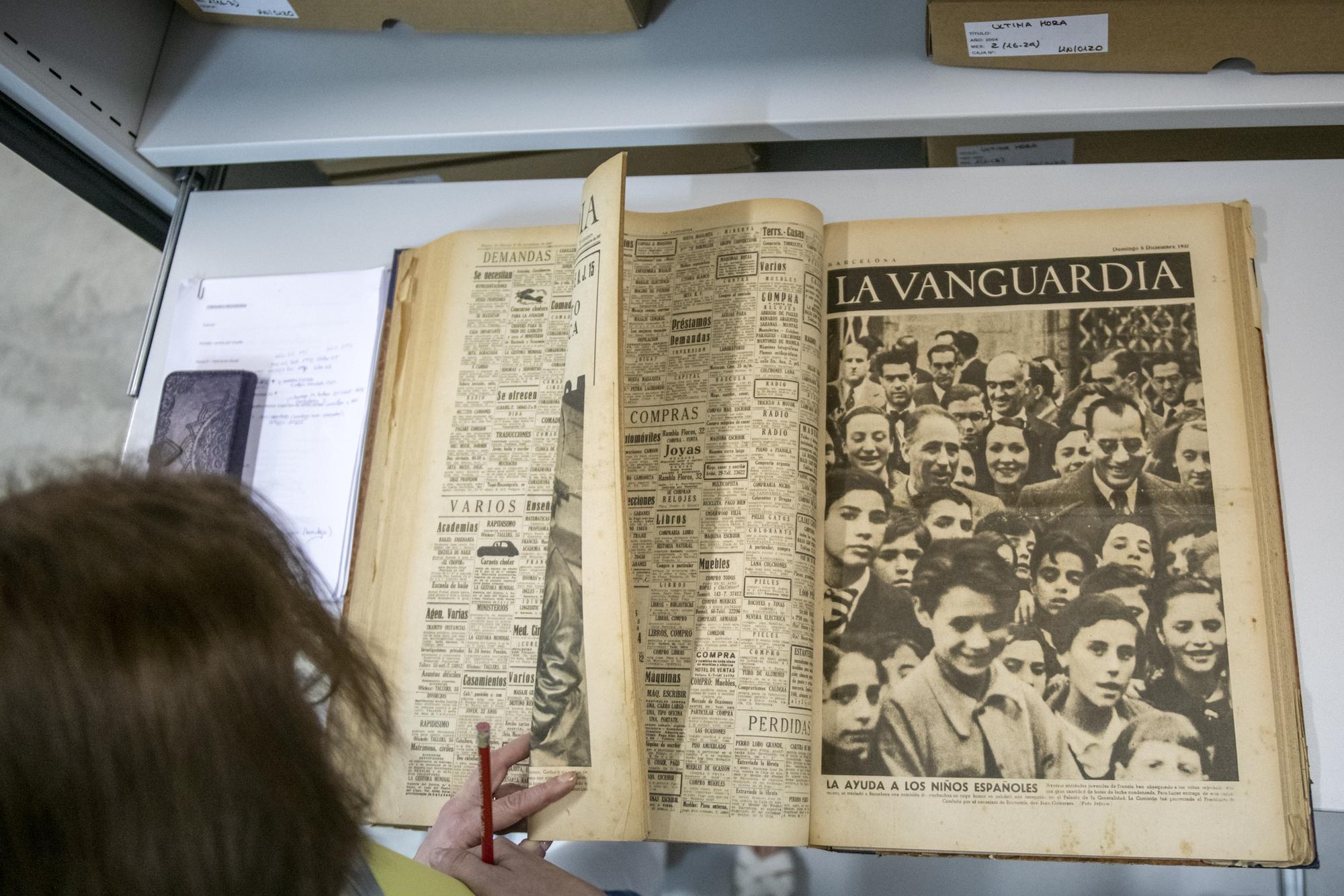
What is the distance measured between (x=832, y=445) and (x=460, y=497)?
0.77 feet

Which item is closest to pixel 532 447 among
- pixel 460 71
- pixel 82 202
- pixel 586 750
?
pixel 586 750

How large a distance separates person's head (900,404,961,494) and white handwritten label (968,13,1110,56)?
0.24m

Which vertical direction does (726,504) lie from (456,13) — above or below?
below

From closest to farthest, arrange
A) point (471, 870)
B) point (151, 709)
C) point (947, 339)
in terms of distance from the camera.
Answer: point (151, 709) < point (471, 870) < point (947, 339)

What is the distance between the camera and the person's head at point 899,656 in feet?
1.67

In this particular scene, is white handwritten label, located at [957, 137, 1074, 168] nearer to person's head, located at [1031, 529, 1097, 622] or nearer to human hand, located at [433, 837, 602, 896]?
person's head, located at [1031, 529, 1097, 622]

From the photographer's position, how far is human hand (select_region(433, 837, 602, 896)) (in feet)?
1.52

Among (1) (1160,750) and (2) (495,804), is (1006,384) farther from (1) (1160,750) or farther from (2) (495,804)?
(2) (495,804)

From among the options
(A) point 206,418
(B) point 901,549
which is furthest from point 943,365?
(A) point 206,418

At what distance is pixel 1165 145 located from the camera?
0.66 m

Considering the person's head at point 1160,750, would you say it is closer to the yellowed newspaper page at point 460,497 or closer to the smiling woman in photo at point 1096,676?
the smiling woman in photo at point 1096,676

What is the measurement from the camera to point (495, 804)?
1.60 feet

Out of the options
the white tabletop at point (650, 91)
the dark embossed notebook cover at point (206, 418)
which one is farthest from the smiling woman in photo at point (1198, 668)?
the dark embossed notebook cover at point (206, 418)

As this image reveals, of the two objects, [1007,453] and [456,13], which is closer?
[1007,453]
